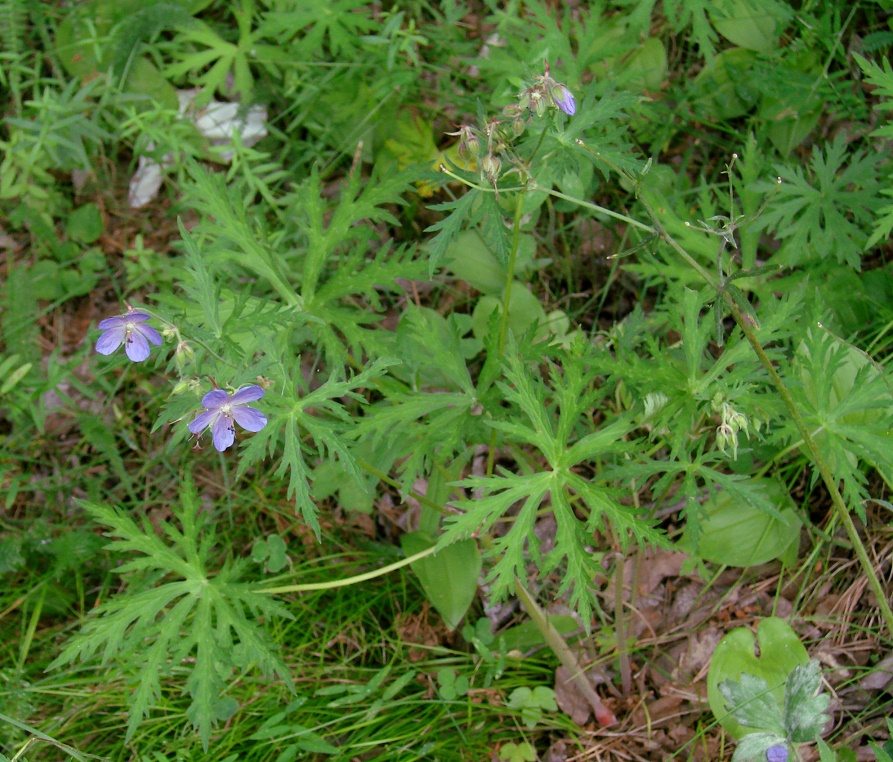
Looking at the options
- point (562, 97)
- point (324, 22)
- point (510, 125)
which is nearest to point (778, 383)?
point (562, 97)

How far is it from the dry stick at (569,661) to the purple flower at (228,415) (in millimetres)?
976

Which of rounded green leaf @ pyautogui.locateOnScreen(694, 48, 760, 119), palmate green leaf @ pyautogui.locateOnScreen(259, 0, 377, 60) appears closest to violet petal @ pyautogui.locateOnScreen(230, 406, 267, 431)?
palmate green leaf @ pyautogui.locateOnScreen(259, 0, 377, 60)

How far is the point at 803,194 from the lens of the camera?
2678mm

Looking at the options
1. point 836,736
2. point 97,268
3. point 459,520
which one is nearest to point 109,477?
point 97,268

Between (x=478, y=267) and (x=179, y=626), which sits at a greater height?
(x=478, y=267)

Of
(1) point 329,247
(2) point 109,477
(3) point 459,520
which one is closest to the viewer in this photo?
(3) point 459,520

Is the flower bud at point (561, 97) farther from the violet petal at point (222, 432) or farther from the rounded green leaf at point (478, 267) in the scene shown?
the rounded green leaf at point (478, 267)

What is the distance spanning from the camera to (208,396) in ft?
5.40

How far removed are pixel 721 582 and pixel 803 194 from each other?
52.6 inches

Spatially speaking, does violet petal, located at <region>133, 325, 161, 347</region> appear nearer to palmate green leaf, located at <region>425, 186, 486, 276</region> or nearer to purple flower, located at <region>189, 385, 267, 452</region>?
purple flower, located at <region>189, 385, 267, 452</region>

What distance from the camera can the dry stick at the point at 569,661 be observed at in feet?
7.63

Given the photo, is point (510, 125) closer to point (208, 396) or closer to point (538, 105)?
point (538, 105)

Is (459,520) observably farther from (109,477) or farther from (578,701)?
(109,477)

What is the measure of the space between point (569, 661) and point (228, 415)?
4.45ft
